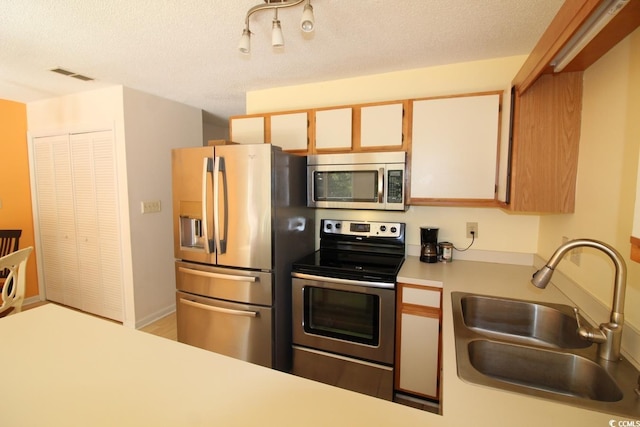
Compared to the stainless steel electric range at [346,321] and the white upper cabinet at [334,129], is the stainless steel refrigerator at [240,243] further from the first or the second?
the white upper cabinet at [334,129]

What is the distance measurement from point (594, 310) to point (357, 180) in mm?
1442

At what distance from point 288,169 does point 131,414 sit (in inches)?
65.0

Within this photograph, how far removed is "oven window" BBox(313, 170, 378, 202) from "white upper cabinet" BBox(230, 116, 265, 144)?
0.68 m

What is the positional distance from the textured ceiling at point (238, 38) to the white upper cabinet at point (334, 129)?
35cm

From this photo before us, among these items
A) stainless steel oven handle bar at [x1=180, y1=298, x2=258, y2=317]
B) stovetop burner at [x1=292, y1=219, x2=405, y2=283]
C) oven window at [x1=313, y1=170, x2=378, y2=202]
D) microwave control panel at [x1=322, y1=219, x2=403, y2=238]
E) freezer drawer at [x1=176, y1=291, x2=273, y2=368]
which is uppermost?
oven window at [x1=313, y1=170, x2=378, y2=202]

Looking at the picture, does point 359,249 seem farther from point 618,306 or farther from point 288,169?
point 618,306

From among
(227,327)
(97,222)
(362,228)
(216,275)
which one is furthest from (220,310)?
(97,222)

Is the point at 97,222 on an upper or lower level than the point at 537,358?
upper

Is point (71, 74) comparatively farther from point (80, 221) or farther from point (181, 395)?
point (181, 395)

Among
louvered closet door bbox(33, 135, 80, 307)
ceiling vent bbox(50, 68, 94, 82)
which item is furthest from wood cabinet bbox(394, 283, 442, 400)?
louvered closet door bbox(33, 135, 80, 307)

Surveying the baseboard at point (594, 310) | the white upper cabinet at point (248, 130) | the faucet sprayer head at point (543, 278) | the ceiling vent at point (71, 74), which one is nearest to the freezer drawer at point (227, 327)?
the white upper cabinet at point (248, 130)

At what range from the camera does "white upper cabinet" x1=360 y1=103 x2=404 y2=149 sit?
2092mm

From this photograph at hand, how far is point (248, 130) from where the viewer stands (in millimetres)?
2588

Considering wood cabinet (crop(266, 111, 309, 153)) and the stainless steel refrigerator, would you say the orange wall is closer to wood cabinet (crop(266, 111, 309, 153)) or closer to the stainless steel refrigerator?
the stainless steel refrigerator
